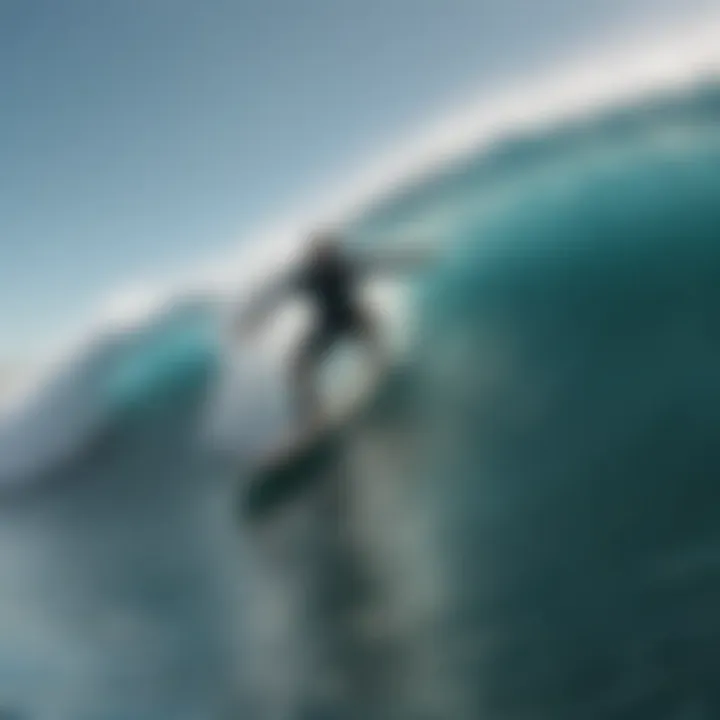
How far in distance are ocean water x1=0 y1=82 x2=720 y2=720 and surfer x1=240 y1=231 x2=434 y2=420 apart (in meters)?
0.35

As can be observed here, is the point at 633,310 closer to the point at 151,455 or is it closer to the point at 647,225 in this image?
the point at 647,225

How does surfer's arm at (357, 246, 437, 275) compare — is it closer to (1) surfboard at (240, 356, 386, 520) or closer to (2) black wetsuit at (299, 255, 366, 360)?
(2) black wetsuit at (299, 255, 366, 360)

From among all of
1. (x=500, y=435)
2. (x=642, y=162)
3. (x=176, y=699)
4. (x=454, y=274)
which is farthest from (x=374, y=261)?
(x=176, y=699)

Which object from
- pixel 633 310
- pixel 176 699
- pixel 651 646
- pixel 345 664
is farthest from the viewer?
pixel 633 310

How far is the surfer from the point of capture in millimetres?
3471

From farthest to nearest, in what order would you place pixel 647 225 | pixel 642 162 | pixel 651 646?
pixel 642 162 → pixel 647 225 → pixel 651 646

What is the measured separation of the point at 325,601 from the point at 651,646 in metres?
1.06

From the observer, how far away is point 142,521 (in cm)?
383

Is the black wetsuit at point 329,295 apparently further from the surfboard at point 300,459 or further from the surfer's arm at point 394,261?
the surfboard at point 300,459

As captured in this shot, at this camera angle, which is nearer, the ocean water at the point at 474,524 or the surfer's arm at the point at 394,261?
the ocean water at the point at 474,524

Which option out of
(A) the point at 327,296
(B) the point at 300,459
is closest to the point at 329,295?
(A) the point at 327,296

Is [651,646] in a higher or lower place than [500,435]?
lower

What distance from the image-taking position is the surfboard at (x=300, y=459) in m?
3.35

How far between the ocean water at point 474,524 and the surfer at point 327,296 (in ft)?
1.16
